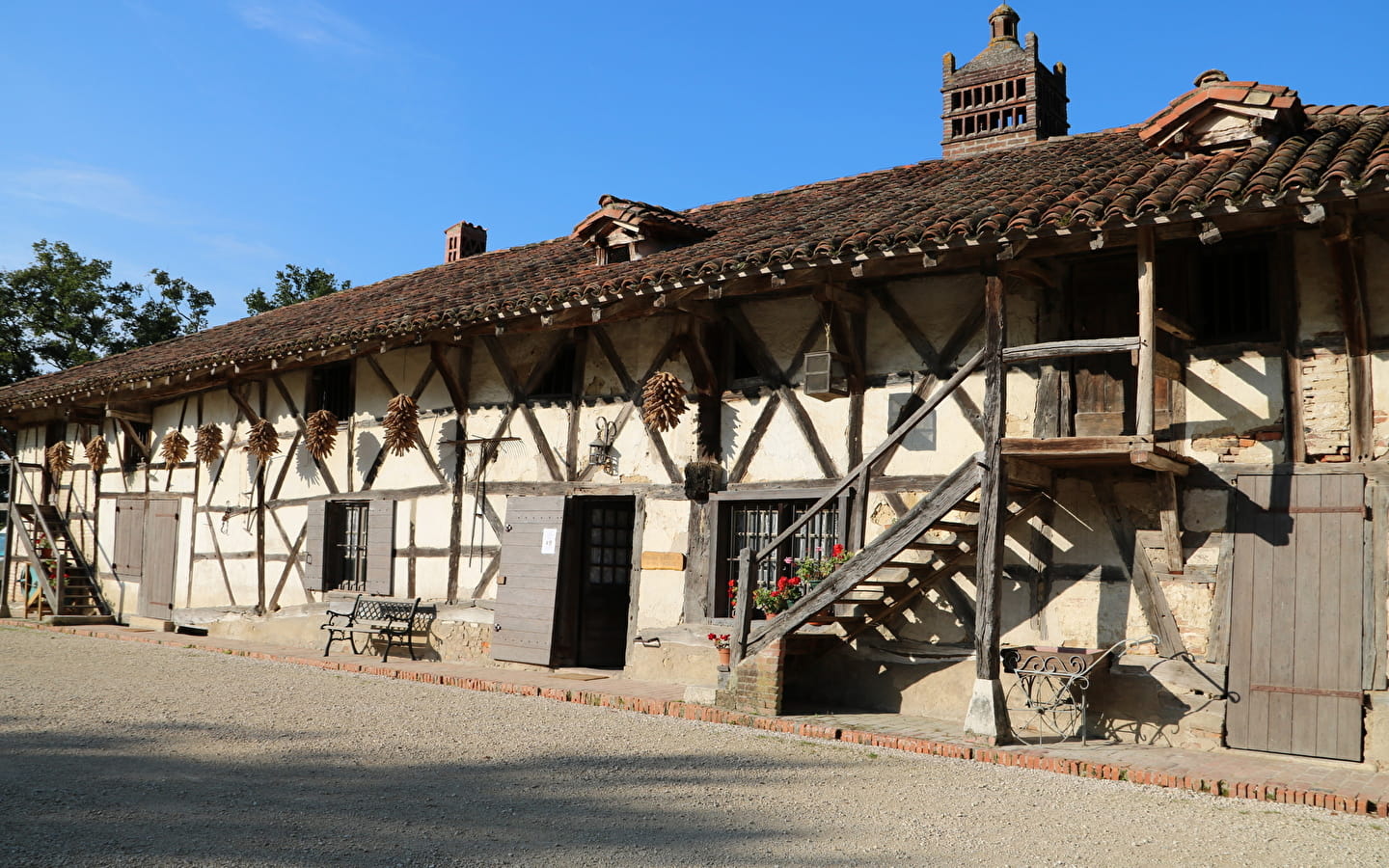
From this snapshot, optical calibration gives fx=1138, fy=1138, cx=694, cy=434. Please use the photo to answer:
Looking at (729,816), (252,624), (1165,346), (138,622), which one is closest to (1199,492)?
(1165,346)

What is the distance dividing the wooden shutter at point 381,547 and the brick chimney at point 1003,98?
25.3 feet

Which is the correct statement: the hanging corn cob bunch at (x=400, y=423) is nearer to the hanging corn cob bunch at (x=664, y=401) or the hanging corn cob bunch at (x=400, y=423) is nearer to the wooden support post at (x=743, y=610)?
the hanging corn cob bunch at (x=664, y=401)

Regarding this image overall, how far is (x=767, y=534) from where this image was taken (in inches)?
416

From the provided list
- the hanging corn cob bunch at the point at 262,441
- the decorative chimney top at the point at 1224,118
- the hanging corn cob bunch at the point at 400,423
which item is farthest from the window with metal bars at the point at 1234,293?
the hanging corn cob bunch at the point at 262,441

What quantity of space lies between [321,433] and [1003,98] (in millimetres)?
8994

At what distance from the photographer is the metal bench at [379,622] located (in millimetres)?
12445

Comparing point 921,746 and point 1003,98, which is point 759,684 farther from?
point 1003,98

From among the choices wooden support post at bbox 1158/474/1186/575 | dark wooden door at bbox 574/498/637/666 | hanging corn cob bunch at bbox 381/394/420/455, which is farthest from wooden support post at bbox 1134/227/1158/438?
hanging corn cob bunch at bbox 381/394/420/455

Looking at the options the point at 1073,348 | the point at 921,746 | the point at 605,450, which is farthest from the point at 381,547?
the point at 1073,348

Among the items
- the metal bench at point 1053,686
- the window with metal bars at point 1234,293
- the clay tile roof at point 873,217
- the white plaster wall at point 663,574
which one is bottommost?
the metal bench at point 1053,686

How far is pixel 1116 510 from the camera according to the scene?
8516mm

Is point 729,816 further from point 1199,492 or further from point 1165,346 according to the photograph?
point 1165,346

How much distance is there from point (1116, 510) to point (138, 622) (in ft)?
46.5

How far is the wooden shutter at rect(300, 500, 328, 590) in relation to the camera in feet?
45.5
